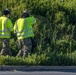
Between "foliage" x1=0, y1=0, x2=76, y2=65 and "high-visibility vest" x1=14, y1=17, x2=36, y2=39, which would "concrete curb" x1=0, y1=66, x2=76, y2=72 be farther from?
"high-visibility vest" x1=14, y1=17, x2=36, y2=39

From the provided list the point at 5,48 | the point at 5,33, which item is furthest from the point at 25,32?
the point at 5,48

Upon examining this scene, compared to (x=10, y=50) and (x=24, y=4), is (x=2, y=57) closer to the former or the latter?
(x=10, y=50)

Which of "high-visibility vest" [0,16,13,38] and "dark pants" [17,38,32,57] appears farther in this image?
"high-visibility vest" [0,16,13,38]

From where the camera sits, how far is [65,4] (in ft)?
69.2

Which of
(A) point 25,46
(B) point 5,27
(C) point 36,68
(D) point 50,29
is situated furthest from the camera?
(D) point 50,29

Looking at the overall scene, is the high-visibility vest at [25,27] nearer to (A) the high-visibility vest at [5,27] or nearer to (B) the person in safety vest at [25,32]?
(B) the person in safety vest at [25,32]

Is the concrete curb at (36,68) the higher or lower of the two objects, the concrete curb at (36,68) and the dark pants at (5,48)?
the lower

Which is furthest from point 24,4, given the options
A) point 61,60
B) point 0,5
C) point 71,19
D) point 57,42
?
point 61,60

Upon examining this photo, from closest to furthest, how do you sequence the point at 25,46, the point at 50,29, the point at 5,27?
the point at 25,46, the point at 5,27, the point at 50,29

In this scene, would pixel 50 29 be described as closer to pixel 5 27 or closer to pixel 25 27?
pixel 25 27

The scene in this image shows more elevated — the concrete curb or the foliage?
the foliage

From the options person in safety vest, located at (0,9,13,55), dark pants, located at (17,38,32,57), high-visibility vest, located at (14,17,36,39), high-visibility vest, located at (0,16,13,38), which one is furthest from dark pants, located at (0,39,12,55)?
high-visibility vest, located at (14,17,36,39)

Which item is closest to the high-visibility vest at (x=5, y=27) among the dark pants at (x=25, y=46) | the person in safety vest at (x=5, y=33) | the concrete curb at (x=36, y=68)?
the person in safety vest at (x=5, y=33)

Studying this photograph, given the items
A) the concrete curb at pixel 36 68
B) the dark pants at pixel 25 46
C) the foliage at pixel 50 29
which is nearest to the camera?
the concrete curb at pixel 36 68
